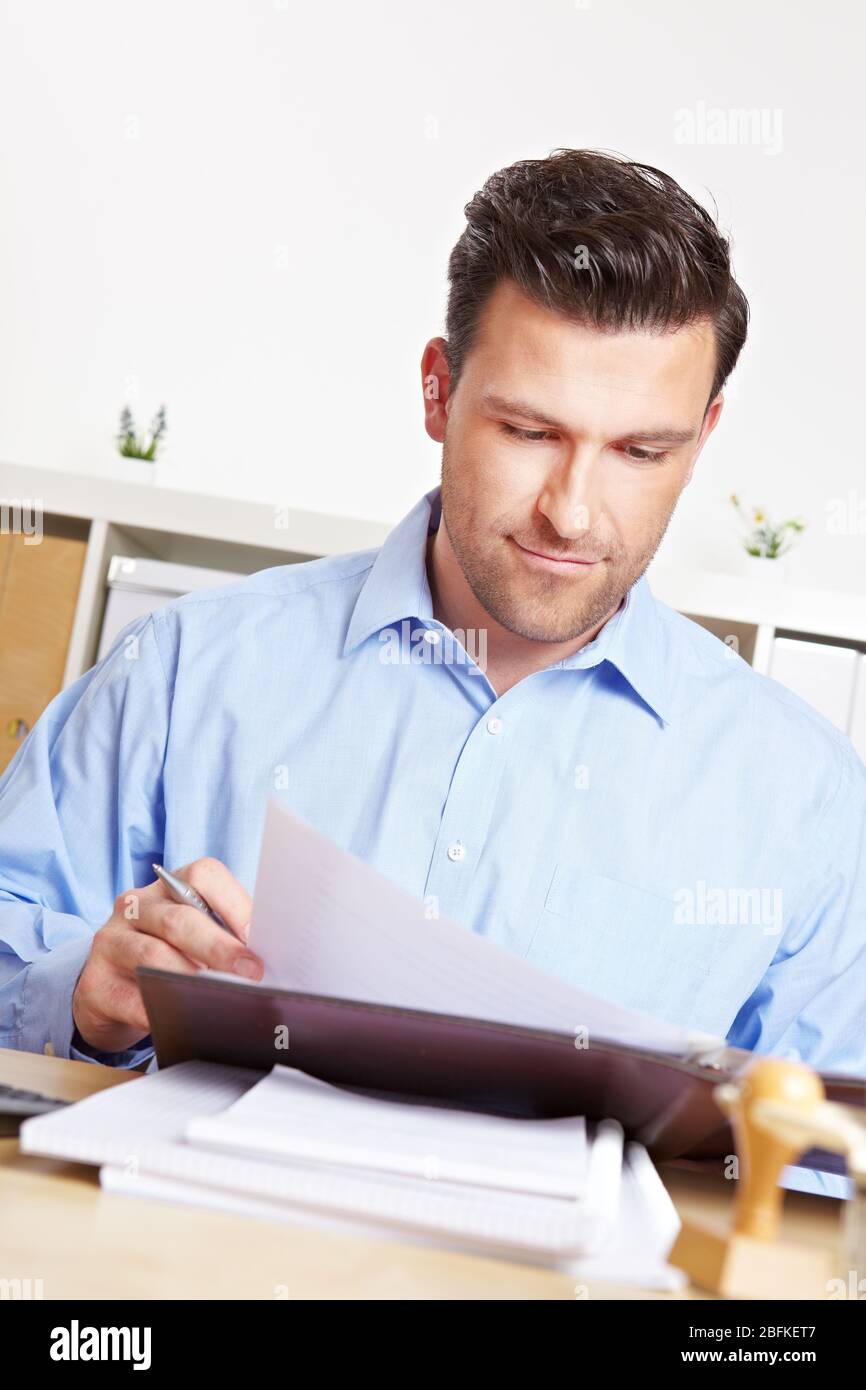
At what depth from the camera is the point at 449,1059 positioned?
0.57 m

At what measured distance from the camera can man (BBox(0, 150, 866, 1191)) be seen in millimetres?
1132

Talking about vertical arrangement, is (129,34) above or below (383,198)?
above

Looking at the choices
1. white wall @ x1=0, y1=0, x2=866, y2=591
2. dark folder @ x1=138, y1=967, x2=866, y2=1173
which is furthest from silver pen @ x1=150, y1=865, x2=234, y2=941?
white wall @ x1=0, y1=0, x2=866, y2=591

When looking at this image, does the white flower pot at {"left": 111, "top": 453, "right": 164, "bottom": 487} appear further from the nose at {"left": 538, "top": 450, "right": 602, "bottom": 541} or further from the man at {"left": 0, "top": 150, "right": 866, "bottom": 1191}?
the nose at {"left": 538, "top": 450, "right": 602, "bottom": 541}

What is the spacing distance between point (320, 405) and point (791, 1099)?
2.47 metres

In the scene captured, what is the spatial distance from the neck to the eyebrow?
18cm

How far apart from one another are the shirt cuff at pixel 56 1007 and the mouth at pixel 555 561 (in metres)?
0.51

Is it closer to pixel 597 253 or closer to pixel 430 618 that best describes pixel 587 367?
pixel 597 253

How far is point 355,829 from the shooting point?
3.87 feet

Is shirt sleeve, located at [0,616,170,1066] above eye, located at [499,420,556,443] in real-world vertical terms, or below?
below

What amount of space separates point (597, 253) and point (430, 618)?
1.19ft

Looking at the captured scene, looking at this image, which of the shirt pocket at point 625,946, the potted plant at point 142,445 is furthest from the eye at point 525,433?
the potted plant at point 142,445

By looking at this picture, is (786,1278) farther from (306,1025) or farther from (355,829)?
(355,829)
